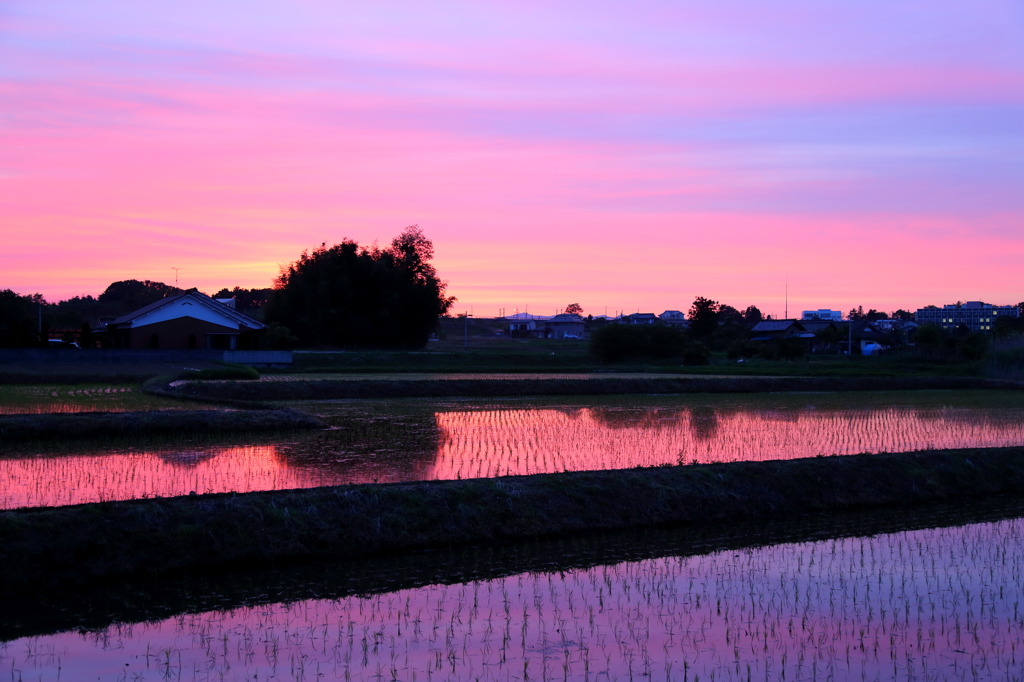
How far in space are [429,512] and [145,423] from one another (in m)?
9.63

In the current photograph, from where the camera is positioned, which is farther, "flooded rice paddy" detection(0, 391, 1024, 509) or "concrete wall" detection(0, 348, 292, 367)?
"concrete wall" detection(0, 348, 292, 367)

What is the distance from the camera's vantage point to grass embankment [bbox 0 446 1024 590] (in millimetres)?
7734

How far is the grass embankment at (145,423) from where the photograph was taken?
15352mm

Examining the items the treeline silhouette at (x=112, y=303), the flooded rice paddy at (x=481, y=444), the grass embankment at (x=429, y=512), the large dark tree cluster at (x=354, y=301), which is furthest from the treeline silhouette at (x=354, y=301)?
the grass embankment at (x=429, y=512)

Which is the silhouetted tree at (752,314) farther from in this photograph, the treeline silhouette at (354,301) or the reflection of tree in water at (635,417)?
the reflection of tree in water at (635,417)

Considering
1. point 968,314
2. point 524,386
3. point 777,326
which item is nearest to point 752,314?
point 777,326

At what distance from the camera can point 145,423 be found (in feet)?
→ 53.8

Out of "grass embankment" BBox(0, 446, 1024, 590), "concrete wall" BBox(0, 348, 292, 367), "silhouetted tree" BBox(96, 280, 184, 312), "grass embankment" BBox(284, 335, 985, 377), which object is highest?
"silhouetted tree" BBox(96, 280, 184, 312)

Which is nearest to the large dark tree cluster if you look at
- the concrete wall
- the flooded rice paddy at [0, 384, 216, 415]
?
the concrete wall

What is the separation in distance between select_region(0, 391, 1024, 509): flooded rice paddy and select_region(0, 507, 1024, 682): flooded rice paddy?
4118 mm

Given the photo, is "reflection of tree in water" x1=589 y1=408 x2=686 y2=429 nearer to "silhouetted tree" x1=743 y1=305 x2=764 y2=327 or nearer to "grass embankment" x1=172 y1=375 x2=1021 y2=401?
"grass embankment" x1=172 y1=375 x2=1021 y2=401

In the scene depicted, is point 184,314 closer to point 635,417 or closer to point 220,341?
point 220,341

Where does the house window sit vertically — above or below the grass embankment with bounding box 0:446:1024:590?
above

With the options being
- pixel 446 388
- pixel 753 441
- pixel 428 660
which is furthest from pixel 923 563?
pixel 446 388
